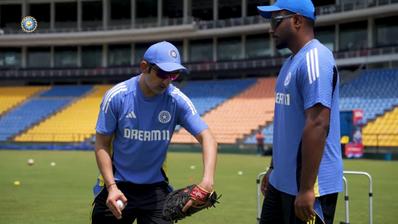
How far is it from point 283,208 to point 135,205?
1206mm

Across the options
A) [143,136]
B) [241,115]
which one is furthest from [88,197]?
[241,115]

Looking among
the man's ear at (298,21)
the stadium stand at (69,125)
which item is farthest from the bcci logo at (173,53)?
the stadium stand at (69,125)

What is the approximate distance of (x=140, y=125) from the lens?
4504 millimetres

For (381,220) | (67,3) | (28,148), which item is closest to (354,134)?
(381,220)

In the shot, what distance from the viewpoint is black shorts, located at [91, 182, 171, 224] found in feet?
15.1

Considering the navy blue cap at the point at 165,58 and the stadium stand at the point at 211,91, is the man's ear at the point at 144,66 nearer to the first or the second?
the navy blue cap at the point at 165,58

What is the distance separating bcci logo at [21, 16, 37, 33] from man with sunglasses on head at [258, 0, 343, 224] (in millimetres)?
50714

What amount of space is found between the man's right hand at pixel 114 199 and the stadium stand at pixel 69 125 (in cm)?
3662

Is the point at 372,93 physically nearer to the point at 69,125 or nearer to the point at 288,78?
the point at 69,125

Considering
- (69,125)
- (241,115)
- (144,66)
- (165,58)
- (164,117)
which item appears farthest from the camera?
(69,125)

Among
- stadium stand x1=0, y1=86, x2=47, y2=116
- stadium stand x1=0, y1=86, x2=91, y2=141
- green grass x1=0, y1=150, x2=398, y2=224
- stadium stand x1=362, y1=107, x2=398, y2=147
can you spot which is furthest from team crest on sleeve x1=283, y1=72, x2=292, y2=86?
stadium stand x1=0, y1=86, x2=47, y2=116

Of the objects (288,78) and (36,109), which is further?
(36,109)

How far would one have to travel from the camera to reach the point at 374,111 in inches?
1328

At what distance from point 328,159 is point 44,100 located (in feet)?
152
